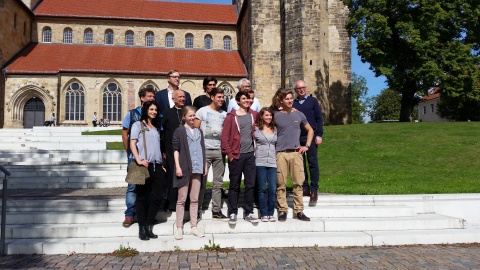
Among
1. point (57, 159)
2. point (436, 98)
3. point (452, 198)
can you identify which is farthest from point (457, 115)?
point (57, 159)

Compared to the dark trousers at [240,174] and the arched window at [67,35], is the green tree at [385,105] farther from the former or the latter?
the dark trousers at [240,174]

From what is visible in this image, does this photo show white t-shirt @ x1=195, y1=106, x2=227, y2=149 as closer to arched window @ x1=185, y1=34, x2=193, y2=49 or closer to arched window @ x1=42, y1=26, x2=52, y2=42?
arched window @ x1=185, y1=34, x2=193, y2=49

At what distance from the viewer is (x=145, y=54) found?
105 ft

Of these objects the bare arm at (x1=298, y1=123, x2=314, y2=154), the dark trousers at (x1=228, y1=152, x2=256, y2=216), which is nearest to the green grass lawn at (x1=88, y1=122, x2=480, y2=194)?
the bare arm at (x1=298, y1=123, x2=314, y2=154)

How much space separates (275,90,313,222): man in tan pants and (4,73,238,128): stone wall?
24341mm

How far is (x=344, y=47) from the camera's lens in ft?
89.5

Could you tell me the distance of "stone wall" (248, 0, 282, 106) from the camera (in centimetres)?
2777

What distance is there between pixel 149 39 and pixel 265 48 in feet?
39.3

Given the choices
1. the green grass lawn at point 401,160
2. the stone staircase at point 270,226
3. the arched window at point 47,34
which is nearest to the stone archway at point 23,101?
the arched window at point 47,34

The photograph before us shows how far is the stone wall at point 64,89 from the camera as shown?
27.6 meters

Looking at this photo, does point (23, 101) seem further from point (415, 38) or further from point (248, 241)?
point (248, 241)

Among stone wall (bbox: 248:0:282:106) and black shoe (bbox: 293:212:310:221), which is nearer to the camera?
black shoe (bbox: 293:212:310:221)

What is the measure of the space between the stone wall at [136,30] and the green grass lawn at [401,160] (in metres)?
19.4

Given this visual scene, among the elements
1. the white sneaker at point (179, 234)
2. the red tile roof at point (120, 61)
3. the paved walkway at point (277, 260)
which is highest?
the red tile roof at point (120, 61)
